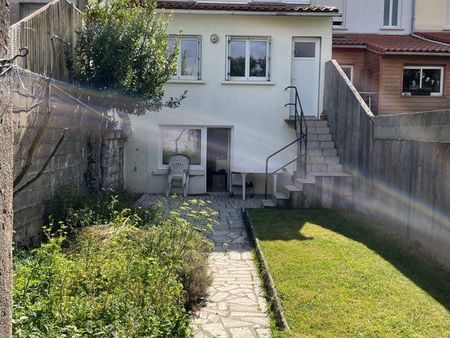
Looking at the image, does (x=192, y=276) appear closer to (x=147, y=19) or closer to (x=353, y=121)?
(x=147, y=19)

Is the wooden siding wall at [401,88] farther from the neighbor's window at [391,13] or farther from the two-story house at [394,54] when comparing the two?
the neighbor's window at [391,13]

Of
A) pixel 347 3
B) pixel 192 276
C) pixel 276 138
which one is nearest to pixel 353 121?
pixel 276 138

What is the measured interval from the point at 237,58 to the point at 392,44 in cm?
730

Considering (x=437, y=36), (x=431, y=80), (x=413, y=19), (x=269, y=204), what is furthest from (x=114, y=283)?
(x=413, y=19)

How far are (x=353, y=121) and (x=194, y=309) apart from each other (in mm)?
7447

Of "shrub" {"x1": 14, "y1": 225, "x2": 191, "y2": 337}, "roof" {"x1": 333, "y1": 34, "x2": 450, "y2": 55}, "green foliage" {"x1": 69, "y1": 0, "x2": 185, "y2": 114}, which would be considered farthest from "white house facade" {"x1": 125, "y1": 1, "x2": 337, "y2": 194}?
"shrub" {"x1": 14, "y1": 225, "x2": 191, "y2": 337}

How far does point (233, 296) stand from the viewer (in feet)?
18.9

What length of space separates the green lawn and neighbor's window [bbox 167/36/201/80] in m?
6.60

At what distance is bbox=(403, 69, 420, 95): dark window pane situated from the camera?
1808 cm

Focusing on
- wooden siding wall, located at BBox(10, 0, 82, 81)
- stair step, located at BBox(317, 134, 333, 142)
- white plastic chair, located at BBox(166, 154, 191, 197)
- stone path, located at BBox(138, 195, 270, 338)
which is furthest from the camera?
white plastic chair, located at BBox(166, 154, 191, 197)

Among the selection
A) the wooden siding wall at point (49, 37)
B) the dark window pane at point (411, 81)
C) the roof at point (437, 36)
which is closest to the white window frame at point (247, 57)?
the wooden siding wall at point (49, 37)

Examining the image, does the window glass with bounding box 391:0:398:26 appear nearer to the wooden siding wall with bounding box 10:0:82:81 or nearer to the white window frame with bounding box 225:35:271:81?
the white window frame with bounding box 225:35:271:81

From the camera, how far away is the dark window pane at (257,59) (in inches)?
559

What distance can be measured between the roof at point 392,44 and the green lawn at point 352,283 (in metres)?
10.2
